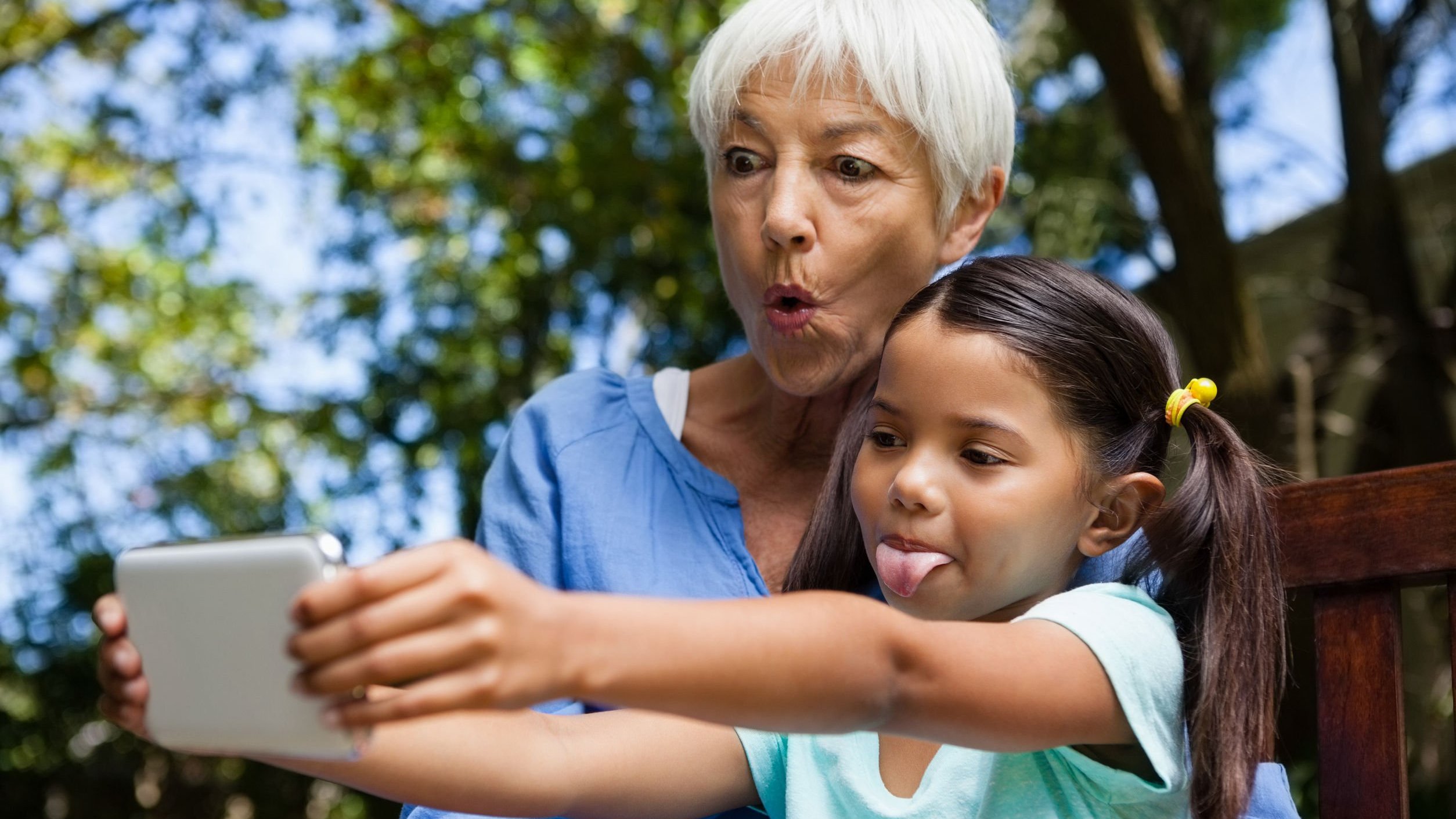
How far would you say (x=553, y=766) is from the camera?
140 centimetres

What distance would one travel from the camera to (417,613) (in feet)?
2.63

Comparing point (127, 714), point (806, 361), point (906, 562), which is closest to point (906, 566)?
point (906, 562)

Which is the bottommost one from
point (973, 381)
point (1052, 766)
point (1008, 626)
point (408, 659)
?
point (1052, 766)

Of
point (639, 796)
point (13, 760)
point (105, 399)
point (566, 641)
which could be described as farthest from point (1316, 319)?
point (13, 760)

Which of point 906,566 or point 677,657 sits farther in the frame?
point 906,566

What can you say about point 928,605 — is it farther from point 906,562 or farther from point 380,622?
point 380,622

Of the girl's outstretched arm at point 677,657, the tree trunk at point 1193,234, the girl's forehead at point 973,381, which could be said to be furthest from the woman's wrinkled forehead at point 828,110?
the tree trunk at point 1193,234

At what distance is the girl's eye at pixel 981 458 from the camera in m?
1.38

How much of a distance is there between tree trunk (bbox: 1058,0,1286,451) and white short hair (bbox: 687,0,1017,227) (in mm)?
1837

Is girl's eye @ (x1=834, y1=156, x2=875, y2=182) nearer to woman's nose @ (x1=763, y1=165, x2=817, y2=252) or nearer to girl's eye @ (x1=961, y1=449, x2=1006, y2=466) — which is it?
woman's nose @ (x1=763, y1=165, x2=817, y2=252)

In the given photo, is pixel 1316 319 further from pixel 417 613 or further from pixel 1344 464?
pixel 417 613

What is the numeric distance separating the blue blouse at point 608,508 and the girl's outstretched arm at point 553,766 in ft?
0.88

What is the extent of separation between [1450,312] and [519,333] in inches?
113

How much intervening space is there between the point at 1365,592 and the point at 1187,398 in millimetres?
313
